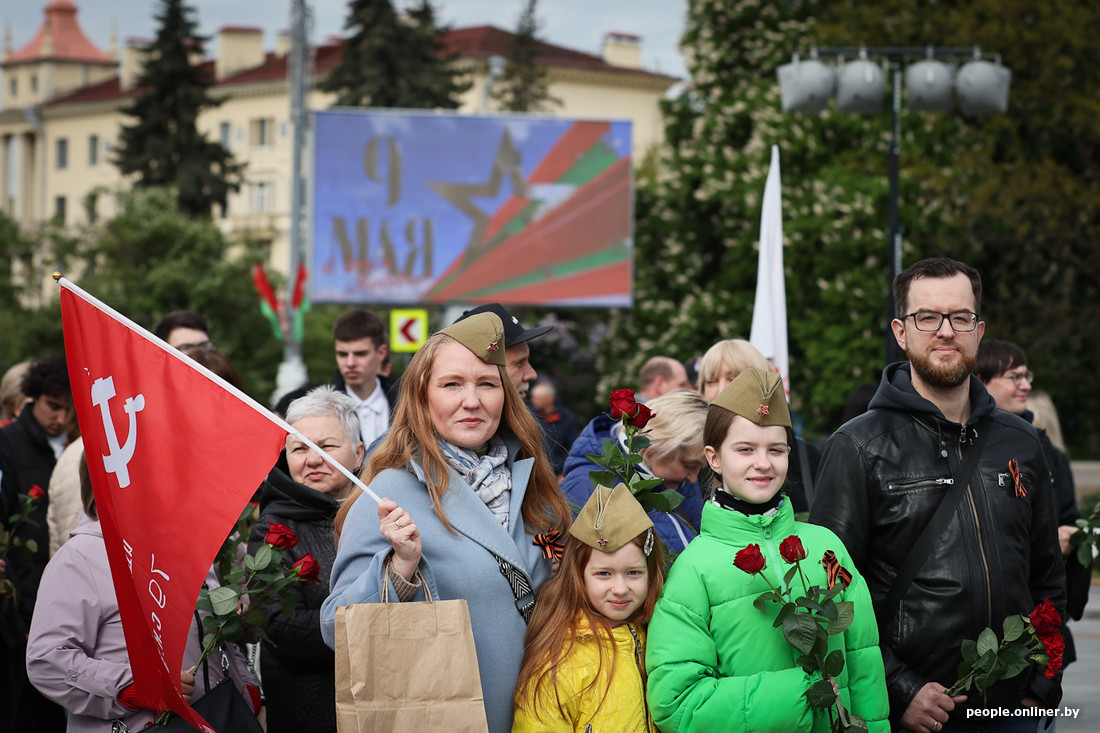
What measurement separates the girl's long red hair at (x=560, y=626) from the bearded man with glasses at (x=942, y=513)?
775 mm

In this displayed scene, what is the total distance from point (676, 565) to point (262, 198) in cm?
7953

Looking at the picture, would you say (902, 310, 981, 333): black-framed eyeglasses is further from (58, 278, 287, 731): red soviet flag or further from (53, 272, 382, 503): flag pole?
(58, 278, 287, 731): red soviet flag

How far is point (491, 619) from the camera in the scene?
3715 mm

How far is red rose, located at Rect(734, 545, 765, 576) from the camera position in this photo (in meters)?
3.57

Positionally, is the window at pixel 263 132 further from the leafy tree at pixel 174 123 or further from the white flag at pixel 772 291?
the white flag at pixel 772 291

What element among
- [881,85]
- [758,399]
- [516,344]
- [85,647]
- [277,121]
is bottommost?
[85,647]

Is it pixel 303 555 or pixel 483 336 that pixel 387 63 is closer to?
pixel 303 555

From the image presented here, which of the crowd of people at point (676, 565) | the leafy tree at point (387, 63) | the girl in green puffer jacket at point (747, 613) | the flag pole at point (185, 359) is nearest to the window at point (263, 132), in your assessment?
the leafy tree at point (387, 63)

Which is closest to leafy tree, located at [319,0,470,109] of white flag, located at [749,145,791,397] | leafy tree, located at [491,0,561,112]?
leafy tree, located at [491,0,561,112]

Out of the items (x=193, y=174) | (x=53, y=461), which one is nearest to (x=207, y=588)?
(x=53, y=461)

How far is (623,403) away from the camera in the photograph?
403cm

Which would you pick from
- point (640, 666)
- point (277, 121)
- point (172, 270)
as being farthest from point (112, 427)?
point (277, 121)

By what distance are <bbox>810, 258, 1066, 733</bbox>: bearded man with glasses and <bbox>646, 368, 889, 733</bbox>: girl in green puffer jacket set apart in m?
0.34

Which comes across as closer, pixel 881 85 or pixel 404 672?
pixel 404 672
